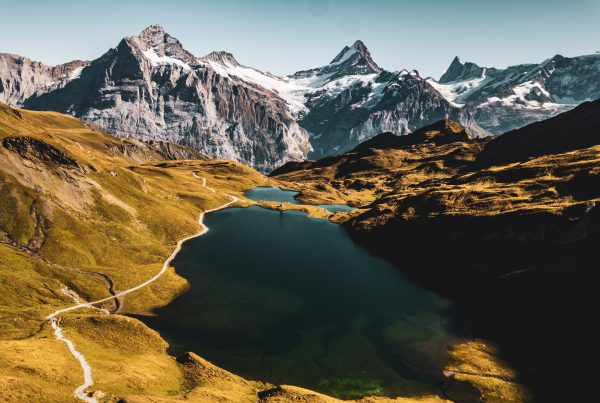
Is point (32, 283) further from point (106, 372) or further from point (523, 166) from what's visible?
point (523, 166)

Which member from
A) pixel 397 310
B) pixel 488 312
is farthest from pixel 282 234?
pixel 488 312

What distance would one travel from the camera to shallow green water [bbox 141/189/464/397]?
79438 millimetres

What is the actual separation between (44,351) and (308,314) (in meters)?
56.8

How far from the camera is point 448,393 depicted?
76625 mm

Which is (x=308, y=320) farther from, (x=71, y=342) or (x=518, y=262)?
(x=518, y=262)

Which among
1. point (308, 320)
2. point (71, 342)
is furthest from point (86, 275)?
point (308, 320)

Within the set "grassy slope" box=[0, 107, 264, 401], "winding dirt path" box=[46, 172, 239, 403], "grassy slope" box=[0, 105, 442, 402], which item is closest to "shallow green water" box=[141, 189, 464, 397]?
"grassy slope" box=[0, 105, 442, 402]

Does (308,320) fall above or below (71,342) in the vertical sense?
above

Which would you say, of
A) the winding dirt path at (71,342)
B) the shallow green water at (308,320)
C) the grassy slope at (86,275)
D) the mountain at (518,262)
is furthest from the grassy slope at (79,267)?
the mountain at (518,262)

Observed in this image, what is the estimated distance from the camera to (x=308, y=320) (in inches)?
3898

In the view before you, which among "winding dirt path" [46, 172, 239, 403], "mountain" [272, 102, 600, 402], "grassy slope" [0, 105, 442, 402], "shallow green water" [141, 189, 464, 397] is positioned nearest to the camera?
"winding dirt path" [46, 172, 239, 403]

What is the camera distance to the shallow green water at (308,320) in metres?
79.4

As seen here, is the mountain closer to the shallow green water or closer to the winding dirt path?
the shallow green water

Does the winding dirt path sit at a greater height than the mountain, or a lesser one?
lesser
